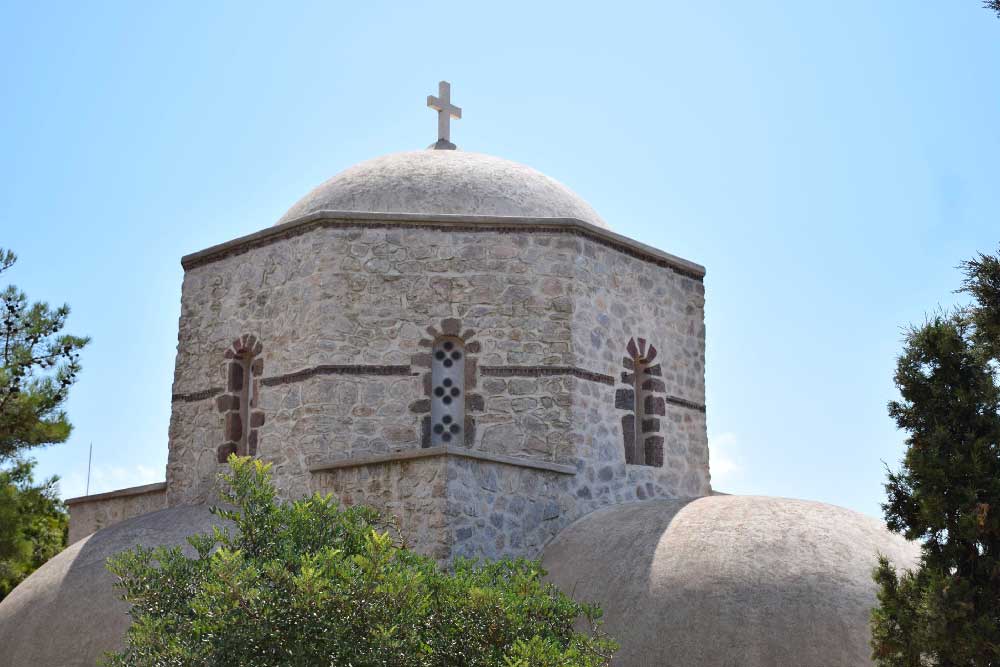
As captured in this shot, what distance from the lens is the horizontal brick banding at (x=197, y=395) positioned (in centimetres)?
1280

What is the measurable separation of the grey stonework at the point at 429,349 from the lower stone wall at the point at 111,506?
0.49 metres

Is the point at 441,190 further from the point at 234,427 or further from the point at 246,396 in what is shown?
the point at 234,427

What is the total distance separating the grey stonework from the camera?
1161 cm

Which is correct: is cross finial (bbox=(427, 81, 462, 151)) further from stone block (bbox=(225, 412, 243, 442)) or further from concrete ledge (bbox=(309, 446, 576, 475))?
concrete ledge (bbox=(309, 446, 576, 475))

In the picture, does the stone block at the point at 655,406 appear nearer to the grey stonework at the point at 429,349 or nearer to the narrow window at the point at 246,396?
the grey stonework at the point at 429,349

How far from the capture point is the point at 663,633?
9.05m

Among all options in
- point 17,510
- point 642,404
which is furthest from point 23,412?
point 642,404

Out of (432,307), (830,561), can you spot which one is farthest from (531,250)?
(830,561)

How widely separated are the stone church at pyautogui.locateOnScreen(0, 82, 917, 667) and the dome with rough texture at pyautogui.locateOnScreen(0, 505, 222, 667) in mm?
24

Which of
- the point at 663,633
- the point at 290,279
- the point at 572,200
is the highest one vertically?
the point at 572,200

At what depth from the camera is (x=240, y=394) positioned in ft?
41.5

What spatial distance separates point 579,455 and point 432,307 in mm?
2149

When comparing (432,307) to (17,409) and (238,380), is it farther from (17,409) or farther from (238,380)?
(17,409)

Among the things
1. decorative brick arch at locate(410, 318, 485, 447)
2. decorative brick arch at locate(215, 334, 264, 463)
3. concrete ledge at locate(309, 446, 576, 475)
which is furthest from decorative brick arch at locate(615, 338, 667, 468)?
decorative brick arch at locate(215, 334, 264, 463)
